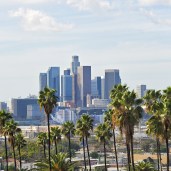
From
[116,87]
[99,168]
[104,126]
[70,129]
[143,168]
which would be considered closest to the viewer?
[116,87]

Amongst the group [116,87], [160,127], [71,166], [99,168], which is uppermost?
[116,87]

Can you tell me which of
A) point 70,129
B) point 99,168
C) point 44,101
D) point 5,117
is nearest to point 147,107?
point 44,101

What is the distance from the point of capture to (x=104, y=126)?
304 ft

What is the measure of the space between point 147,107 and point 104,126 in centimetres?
1417

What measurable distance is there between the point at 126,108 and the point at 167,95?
15.0 ft

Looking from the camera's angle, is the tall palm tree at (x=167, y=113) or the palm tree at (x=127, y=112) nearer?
the tall palm tree at (x=167, y=113)

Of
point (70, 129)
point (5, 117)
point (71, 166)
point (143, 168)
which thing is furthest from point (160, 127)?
point (70, 129)

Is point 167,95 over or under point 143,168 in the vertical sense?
over

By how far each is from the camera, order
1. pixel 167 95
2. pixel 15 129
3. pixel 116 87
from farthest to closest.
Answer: pixel 15 129
pixel 116 87
pixel 167 95

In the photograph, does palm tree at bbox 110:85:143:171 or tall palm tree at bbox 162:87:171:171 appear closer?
tall palm tree at bbox 162:87:171:171

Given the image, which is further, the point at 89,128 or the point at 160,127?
the point at 89,128

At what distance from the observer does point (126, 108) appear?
64.3 meters

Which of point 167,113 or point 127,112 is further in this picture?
point 127,112

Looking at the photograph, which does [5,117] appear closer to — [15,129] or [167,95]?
[15,129]
